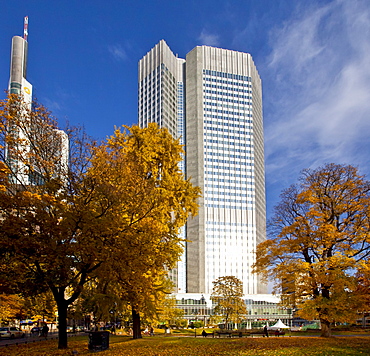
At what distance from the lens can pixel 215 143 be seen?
179000 millimetres

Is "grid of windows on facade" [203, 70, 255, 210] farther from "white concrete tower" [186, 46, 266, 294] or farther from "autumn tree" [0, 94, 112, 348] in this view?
"autumn tree" [0, 94, 112, 348]

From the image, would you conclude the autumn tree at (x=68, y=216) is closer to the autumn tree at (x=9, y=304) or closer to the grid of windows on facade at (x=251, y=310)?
the autumn tree at (x=9, y=304)

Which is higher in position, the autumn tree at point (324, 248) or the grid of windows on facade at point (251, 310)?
the autumn tree at point (324, 248)

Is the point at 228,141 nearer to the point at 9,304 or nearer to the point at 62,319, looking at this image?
the point at 9,304

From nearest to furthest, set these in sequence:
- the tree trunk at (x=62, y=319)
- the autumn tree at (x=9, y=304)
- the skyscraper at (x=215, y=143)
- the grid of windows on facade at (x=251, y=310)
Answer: the tree trunk at (x=62, y=319) → the autumn tree at (x=9, y=304) → the grid of windows on facade at (x=251, y=310) → the skyscraper at (x=215, y=143)

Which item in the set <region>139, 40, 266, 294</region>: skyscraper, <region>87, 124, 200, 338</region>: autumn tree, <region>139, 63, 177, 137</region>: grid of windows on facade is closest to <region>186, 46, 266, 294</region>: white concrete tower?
<region>139, 40, 266, 294</region>: skyscraper

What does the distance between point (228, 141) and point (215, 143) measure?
19.9 ft

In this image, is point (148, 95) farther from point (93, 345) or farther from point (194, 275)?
point (93, 345)

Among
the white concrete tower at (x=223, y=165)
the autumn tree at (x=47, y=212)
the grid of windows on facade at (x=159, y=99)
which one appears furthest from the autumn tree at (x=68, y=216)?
the grid of windows on facade at (x=159, y=99)

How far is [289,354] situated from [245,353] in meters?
2.07

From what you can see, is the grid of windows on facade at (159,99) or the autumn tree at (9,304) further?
the grid of windows on facade at (159,99)

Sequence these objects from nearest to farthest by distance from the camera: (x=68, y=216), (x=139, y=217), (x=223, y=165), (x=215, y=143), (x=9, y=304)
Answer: (x=68, y=216) < (x=139, y=217) < (x=9, y=304) < (x=223, y=165) < (x=215, y=143)

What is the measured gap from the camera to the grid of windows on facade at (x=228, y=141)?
573ft

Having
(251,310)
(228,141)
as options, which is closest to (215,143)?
(228,141)
